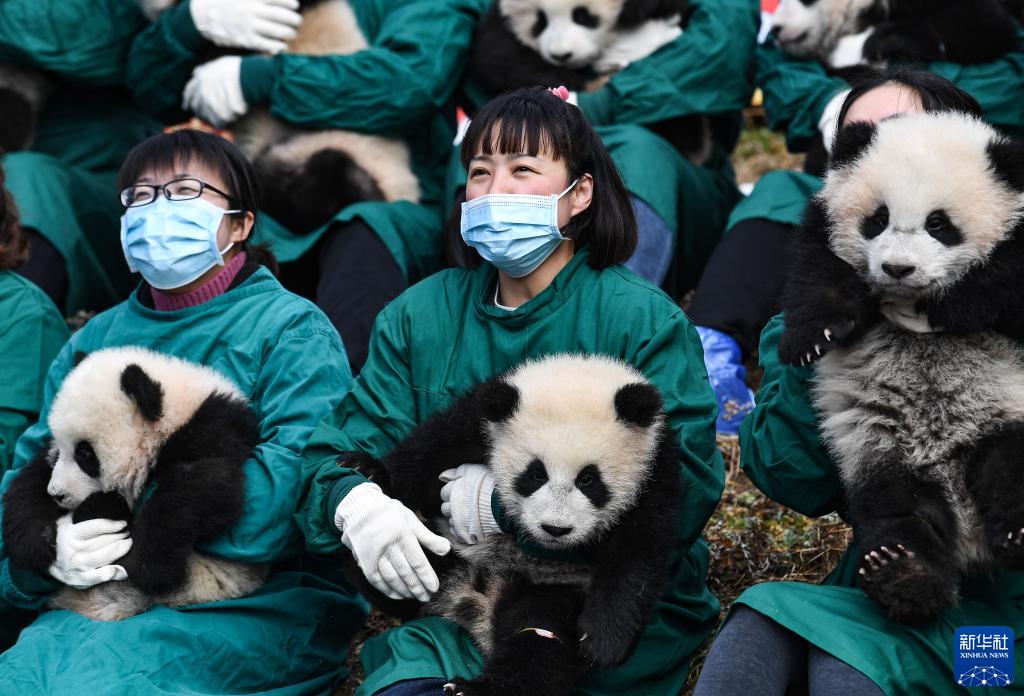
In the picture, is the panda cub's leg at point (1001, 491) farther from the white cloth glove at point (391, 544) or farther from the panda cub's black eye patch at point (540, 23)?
the panda cub's black eye patch at point (540, 23)

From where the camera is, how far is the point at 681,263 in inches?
218

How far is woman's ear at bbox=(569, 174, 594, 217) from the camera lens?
11.6 feet

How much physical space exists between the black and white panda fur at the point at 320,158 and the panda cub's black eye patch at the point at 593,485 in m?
2.70

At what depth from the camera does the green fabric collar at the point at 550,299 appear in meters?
3.39

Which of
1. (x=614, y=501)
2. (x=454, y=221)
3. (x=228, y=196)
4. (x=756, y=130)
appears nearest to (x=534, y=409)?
(x=614, y=501)

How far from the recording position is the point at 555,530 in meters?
2.94

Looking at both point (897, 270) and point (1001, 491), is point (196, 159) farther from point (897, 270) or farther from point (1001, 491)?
point (1001, 491)

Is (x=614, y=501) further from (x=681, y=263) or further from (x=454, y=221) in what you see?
(x=681, y=263)

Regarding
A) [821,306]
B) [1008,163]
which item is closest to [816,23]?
[1008,163]

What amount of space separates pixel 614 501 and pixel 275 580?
116 cm

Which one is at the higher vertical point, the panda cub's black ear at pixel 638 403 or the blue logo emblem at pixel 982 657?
the panda cub's black ear at pixel 638 403

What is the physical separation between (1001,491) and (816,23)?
349 centimetres

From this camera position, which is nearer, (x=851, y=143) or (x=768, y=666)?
(x=768, y=666)

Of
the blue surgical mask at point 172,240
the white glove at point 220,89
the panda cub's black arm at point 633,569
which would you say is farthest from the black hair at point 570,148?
the white glove at point 220,89
